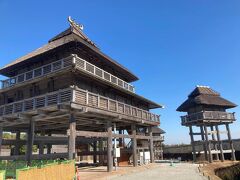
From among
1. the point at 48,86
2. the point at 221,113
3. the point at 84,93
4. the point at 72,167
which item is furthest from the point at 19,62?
the point at 221,113

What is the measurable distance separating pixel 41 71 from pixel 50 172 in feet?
31.9

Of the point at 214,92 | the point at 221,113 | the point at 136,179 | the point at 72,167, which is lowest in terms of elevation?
the point at 136,179

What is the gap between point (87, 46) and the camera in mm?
17328

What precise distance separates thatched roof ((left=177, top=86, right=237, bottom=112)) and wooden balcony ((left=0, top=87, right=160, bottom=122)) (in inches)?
538

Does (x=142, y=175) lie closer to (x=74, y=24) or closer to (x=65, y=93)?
(x=65, y=93)

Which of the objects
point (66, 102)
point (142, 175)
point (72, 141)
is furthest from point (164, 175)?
point (66, 102)

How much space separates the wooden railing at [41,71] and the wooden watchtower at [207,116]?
19776 mm

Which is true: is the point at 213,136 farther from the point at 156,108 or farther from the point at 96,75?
the point at 96,75

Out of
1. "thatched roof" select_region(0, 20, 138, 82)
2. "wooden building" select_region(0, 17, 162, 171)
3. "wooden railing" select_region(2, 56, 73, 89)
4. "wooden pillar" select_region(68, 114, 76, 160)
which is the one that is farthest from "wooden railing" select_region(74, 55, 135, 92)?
"wooden pillar" select_region(68, 114, 76, 160)

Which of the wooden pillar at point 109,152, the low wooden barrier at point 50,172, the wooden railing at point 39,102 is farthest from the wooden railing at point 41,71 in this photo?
the low wooden barrier at point 50,172

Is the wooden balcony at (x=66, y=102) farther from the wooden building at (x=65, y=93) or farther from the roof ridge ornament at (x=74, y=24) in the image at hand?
the roof ridge ornament at (x=74, y=24)

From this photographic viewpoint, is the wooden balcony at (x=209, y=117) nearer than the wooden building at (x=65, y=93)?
No

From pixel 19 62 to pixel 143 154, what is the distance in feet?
49.9

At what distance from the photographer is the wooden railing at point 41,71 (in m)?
15.8
